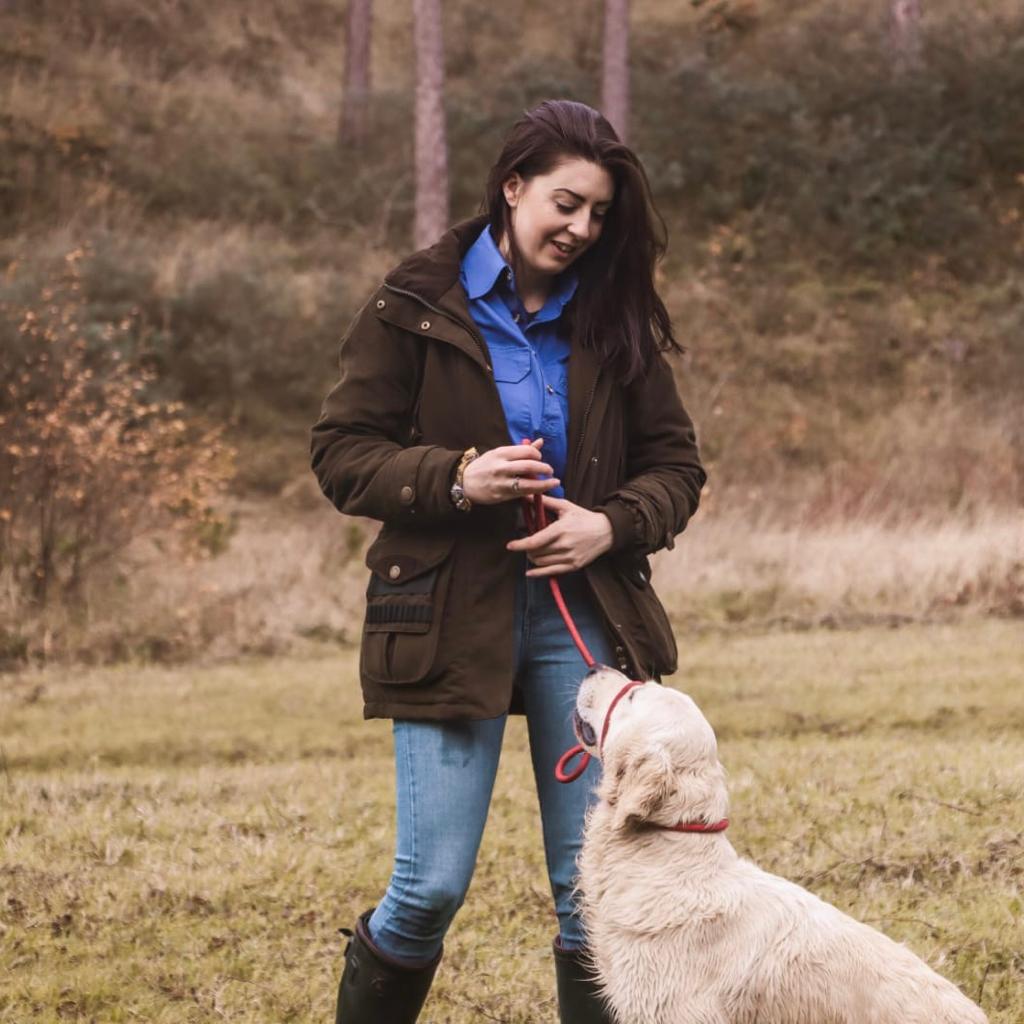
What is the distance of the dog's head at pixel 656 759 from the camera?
3.13 meters

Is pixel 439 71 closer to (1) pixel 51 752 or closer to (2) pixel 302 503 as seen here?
(2) pixel 302 503

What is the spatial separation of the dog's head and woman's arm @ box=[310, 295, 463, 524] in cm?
57

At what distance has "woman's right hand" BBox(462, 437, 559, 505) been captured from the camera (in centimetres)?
320

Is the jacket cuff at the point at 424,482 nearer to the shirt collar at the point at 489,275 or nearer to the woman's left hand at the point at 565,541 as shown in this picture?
the woman's left hand at the point at 565,541

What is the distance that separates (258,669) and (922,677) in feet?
14.7

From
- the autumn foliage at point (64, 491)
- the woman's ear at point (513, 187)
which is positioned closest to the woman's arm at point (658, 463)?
the woman's ear at point (513, 187)

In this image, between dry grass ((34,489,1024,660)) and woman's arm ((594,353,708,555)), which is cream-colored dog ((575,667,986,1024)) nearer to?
woman's arm ((594,353,708,555))

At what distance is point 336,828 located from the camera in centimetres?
645

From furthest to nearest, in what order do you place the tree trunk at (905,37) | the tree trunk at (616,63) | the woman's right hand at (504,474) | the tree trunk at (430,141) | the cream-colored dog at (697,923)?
the tree trunk at (905,37) < the tree trunk at (616,63) < the tree trunk at (430,141) < the woman's right hand at (504,474) < the cream-colored dog at (697,923)

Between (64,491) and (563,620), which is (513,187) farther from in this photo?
(64,491)

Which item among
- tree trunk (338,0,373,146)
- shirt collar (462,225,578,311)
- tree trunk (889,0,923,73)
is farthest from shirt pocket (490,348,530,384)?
tree trunk (889,0,923,73)

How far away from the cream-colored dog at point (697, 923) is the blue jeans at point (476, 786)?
196mm

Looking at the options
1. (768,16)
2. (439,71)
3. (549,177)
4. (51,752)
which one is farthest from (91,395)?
(768,16)

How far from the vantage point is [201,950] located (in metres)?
5.05
